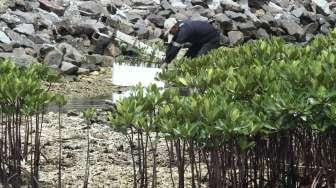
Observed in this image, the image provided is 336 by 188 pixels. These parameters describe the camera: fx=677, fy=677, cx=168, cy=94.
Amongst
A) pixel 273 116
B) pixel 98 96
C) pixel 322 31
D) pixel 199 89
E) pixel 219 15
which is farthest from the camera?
pixel 322 31

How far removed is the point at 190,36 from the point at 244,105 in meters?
7.44

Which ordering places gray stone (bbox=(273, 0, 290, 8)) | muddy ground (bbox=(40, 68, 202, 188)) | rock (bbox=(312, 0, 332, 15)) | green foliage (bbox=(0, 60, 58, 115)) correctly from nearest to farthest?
green foliage (bbox=(0, 60, 58, 115)), muddy ground (bbox=(40, 68, 202, 188)), gray stone (bbox=(273, 0, 290, 8)), rock (bbox=(312, 0, 332, 15))

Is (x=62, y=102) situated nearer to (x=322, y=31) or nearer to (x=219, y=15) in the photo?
(x=219, y=15)

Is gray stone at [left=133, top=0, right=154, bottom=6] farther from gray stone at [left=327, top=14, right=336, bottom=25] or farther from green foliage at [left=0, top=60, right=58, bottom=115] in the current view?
green foliage at [left=0, top=60, right=58, bottom=115]

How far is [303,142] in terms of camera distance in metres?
4.55

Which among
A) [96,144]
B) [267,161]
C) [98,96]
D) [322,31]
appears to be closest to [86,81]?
[98,96]

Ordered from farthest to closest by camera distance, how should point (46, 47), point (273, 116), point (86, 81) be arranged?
point (46, 47) < point (86, 81) < point (273, 116)

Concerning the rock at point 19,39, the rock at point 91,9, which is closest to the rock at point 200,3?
the rock at point 91,9

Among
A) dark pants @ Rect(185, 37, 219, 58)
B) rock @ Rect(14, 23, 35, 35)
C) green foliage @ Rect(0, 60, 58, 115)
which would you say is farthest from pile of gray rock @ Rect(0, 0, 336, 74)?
green foliage @ Rect(0, 60, 58, 115)

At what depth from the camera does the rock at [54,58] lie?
14601 millimetres

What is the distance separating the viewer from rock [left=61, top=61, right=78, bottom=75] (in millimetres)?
14547

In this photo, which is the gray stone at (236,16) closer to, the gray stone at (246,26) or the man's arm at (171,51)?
the gray stone at (246,26)

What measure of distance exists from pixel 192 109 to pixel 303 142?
3.20ft

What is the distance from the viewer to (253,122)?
389 cm
